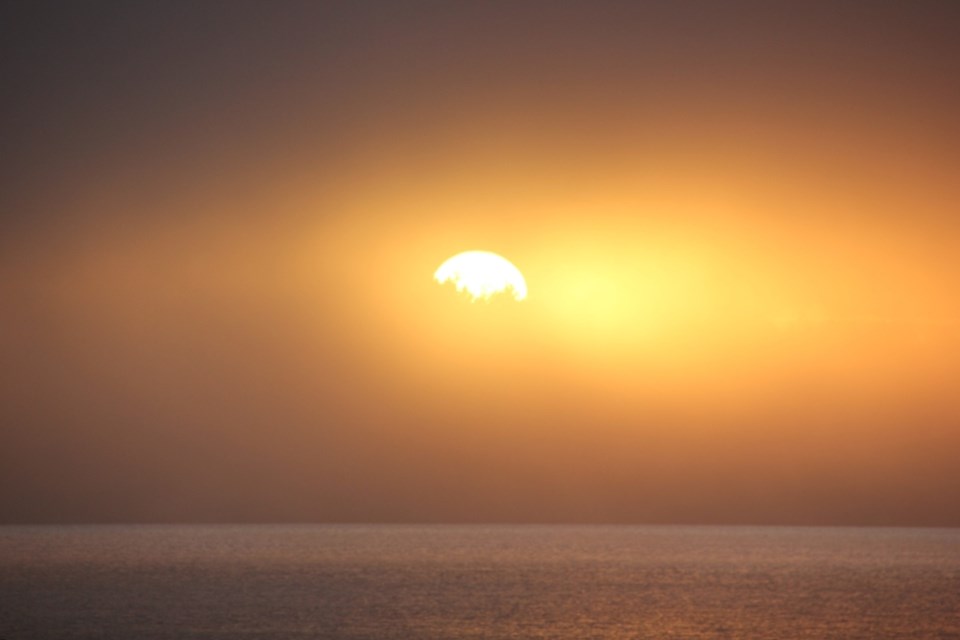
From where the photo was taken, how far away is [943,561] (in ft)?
58.6

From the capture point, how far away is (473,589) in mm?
12789

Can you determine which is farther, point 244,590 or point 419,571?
point 419,571

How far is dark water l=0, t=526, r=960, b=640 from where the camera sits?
9422 mm

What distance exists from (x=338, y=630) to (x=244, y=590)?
3.56m

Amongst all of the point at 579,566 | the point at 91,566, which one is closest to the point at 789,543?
the point at 579,566

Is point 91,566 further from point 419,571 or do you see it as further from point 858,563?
point 858,563

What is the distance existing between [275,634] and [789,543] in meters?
16.7

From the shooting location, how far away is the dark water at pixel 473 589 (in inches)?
371

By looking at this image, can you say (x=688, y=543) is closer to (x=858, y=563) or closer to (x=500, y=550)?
(x=500, y=550)

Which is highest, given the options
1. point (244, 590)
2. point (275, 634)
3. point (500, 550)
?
point (500, 550)

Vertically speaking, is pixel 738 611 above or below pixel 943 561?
below

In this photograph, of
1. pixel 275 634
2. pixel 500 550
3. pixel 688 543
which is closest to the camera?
pixel 275 634

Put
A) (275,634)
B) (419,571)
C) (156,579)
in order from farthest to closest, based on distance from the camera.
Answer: (419,571)
(156,579)
(275,634)

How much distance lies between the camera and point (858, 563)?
1745 cm
